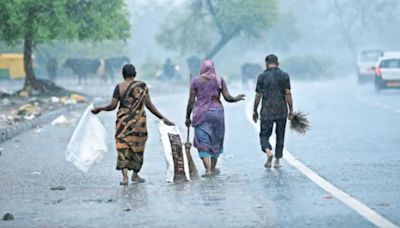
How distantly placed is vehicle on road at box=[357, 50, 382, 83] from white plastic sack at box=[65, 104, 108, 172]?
43.2m

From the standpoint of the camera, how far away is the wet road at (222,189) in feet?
32.5

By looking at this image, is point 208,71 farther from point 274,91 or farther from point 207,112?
point 274,91

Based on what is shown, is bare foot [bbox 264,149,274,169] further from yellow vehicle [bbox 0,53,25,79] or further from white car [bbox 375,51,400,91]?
yellow vehicle [bbox 0,53,25,79]

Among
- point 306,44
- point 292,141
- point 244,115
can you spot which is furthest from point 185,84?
point 306,44

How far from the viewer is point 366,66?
56625 mm

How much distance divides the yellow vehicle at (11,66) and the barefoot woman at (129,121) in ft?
138

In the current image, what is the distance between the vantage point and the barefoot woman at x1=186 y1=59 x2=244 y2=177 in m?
13.7

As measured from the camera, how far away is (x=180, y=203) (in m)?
11.0

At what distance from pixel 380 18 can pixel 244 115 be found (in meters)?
80.6

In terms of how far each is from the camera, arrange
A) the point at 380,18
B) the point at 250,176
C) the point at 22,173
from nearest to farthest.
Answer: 1. the point at 250,176
2. the point at 22,173
3. the point at 380,18

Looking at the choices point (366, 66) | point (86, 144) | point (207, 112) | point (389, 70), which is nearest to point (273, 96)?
point (207, 112)

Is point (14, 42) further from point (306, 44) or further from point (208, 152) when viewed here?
point (306, 44)

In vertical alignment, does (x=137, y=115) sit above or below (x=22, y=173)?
above

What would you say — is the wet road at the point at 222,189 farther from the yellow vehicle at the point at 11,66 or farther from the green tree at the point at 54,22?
the yellow vehicle at the point at 11,66
